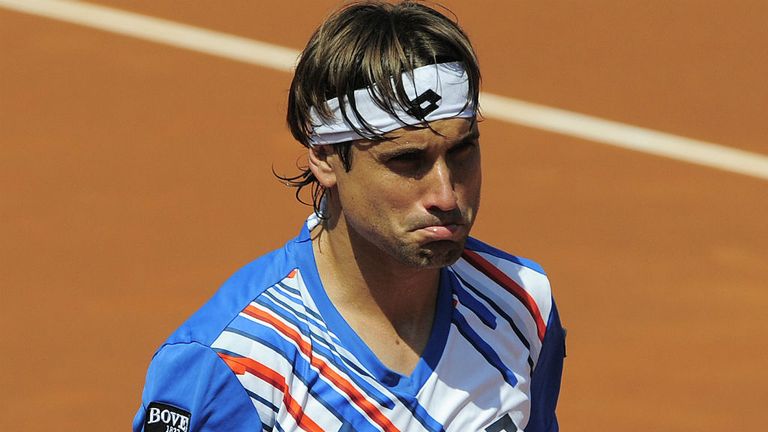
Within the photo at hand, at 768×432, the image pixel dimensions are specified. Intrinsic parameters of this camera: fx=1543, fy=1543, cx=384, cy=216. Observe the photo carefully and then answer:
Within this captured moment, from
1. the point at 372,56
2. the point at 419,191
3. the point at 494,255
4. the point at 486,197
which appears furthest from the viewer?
the point at 486,197

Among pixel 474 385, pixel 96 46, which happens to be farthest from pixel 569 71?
pixel 474 385

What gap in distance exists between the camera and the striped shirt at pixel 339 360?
15.2 ft

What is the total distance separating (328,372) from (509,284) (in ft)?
2.91

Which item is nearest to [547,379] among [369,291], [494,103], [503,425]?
[503,425]

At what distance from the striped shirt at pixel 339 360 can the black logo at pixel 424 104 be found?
2.06ft

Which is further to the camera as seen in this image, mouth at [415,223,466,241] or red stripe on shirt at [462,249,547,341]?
red stripe on shirt at [462,249,547,341]

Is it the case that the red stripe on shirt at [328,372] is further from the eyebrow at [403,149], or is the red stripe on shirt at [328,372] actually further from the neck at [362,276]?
the eyebrow at [403,149]

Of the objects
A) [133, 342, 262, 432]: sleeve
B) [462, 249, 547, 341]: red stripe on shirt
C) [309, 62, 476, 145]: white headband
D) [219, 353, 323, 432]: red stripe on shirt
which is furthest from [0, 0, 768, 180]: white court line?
[133, 342, 262, 432]: sleeve

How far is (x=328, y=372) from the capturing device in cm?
480

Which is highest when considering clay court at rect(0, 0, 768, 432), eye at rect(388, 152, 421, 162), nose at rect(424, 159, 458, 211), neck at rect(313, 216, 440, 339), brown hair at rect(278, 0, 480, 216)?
brown hair at rect(278, 0, 480, 216)

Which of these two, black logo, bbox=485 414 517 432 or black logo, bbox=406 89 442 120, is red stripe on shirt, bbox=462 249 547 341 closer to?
black logo, bbox=485 414 517 432

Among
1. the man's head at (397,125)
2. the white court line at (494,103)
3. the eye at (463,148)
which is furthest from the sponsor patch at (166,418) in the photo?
the white court line at (494,103)

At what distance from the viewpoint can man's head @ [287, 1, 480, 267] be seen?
473 cm

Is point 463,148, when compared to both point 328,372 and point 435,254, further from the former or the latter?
point 328,372
